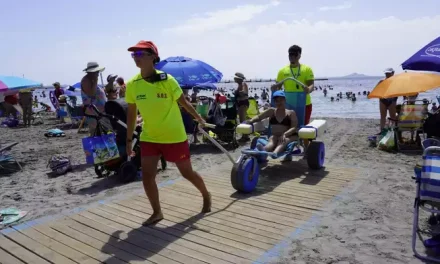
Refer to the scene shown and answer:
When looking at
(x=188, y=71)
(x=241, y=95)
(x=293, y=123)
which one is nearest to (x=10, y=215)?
(x=293, y=123)

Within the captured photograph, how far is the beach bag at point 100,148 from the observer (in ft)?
18.5

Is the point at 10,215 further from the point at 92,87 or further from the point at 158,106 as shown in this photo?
the point at 92,87

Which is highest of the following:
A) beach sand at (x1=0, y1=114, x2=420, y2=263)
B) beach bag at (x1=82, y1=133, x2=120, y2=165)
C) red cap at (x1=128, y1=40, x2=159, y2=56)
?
red cap at (x1=128, y1=40, x2=159, y2=56)

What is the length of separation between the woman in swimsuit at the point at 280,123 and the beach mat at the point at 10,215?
3.43 metres

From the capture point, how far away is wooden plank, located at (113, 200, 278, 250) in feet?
11.6

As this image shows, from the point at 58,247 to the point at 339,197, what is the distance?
334cm

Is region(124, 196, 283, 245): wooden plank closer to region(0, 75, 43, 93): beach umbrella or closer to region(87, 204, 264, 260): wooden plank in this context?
region(87, 204, 264, 260): wooden plank

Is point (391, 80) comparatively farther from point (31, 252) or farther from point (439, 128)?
point (31, 252)

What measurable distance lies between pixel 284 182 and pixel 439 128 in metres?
2.18

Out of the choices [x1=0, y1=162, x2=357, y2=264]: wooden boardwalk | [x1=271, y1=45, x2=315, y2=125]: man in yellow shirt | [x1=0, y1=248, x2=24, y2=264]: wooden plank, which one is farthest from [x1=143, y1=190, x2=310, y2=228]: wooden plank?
[x1=271, y1=45, x2=315, y2=125]: man in yellow shirt

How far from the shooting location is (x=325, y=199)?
186 inches

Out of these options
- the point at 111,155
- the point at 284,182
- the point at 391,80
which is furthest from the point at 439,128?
the point at 111,155

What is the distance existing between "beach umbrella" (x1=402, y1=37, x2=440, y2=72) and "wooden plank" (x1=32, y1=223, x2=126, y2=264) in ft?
14.6

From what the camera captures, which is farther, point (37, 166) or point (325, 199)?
point (37, 166)
